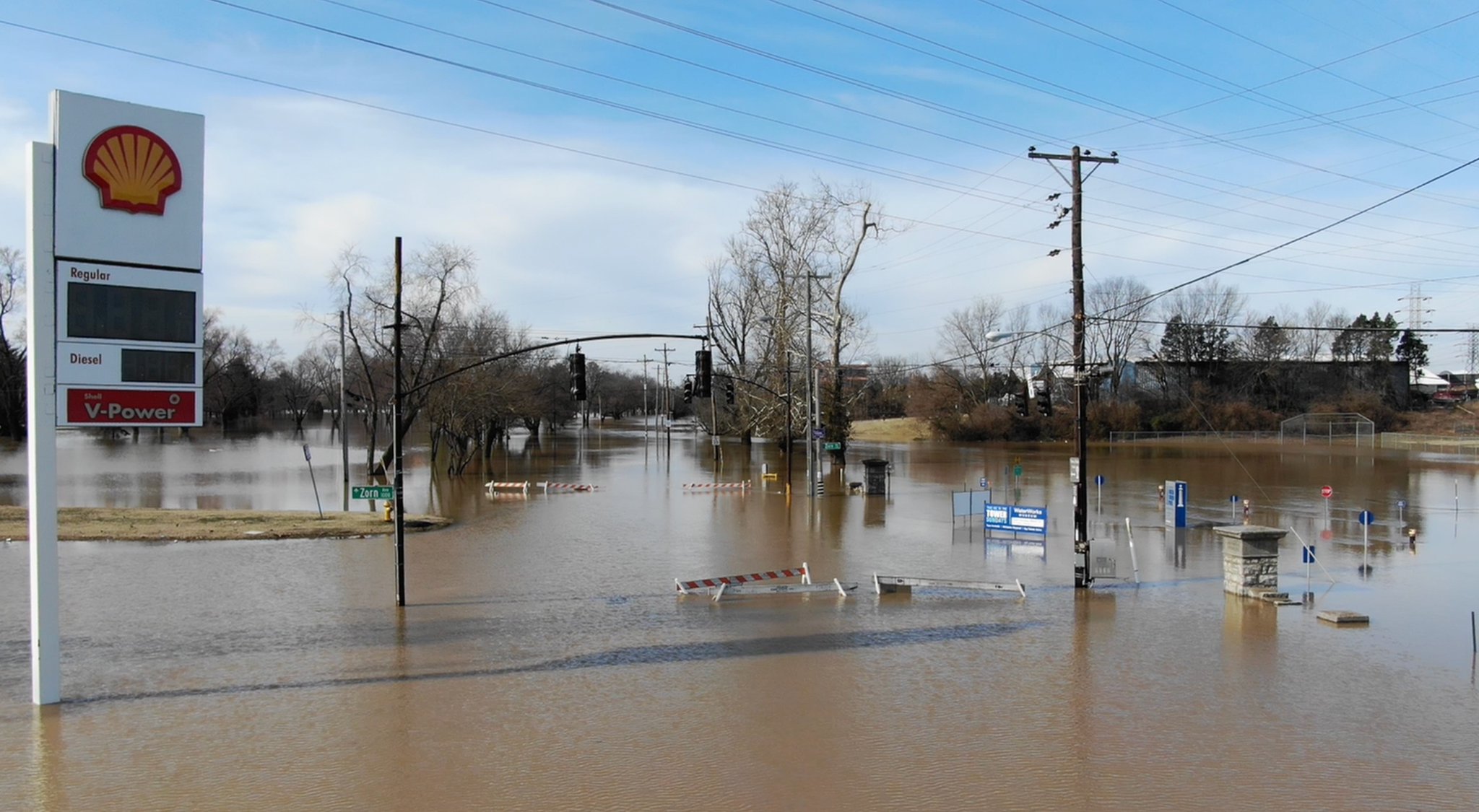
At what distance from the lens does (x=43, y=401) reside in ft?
38.0

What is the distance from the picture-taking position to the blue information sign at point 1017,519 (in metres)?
25.9

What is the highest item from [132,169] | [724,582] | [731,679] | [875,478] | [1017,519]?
[132,169]

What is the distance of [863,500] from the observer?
122ft

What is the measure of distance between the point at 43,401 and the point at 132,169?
9.86ft

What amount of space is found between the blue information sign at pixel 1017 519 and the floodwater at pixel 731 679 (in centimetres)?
68

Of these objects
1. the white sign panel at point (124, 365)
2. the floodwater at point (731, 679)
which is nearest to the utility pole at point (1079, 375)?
the floodwater at point (731, 679)

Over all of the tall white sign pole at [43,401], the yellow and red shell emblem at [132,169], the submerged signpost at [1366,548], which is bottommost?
the submerged signpost at [1366,548]

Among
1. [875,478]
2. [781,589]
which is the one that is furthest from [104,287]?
[875,478]

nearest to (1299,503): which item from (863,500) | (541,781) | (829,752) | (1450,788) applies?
(863,500)

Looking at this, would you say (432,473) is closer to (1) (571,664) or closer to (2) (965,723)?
(1) (571,664)

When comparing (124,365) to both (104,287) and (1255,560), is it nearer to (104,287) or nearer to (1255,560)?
(104,287)

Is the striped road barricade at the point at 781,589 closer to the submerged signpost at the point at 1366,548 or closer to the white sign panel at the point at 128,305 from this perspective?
the white sign panel at the point at 128,305

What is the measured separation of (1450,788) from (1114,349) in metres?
99.2

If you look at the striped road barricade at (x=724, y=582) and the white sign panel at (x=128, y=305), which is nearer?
the white sign panel at (x=128, y=305)
